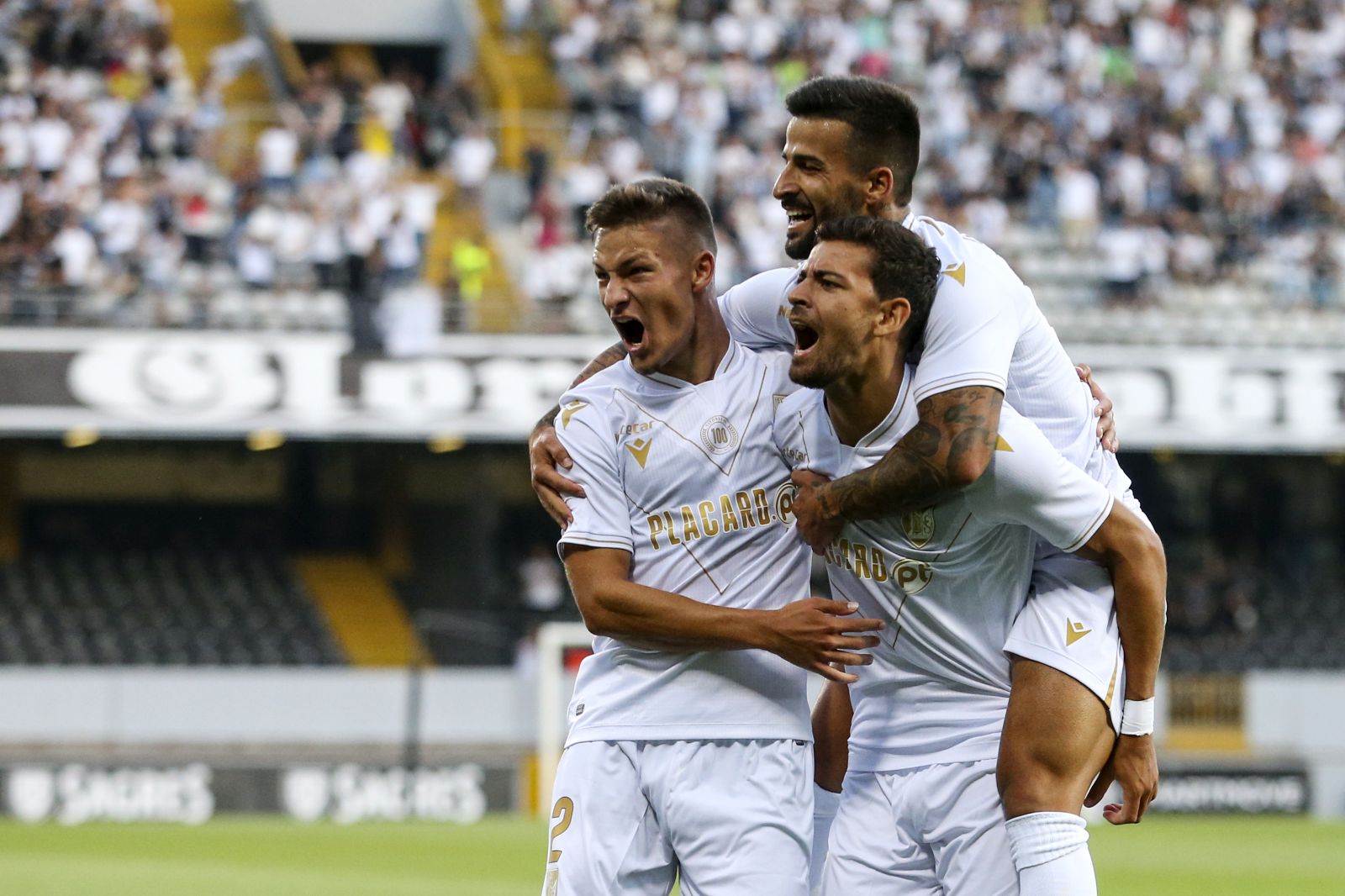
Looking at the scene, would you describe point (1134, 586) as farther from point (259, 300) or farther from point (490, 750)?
point (259, 300)

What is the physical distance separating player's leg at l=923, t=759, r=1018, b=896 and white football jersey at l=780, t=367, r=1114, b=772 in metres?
0.04

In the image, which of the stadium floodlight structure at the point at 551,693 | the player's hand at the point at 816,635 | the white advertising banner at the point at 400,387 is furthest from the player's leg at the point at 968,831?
the white advertising banner at the point at 400,387

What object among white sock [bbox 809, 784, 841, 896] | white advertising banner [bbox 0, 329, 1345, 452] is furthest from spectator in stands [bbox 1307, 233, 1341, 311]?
white sock [bbox 809, 784, 841, 896]

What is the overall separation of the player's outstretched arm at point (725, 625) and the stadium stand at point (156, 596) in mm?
16402

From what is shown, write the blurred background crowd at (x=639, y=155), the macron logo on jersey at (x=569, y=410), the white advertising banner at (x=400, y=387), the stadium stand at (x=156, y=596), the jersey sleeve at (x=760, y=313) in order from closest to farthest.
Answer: the macron logo on jersey at (x=569, y=410) → the jersey sleeve at (x=760, y=313) → the white advertising banner at (x=400, y=387) → the blurred background crowd at (x=639, y=155) → the stadium stand at (x=156, y=596)

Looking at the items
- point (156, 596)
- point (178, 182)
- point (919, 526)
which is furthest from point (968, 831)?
point (156, 596)

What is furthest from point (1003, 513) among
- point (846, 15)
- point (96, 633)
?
point (846, 15)

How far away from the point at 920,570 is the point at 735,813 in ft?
2.22

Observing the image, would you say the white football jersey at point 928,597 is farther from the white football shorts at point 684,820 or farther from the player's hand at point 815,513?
the white football shorts at point 684,820

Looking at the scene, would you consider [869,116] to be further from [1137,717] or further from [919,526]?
[1137,717]

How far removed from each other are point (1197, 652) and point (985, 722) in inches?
719

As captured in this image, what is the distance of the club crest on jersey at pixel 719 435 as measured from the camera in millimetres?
4762

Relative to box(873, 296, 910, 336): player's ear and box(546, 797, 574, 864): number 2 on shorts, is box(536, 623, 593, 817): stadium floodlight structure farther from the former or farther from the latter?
box(873, 296, 910, 336): player's ear

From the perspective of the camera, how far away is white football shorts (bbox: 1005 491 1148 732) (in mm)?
4570
